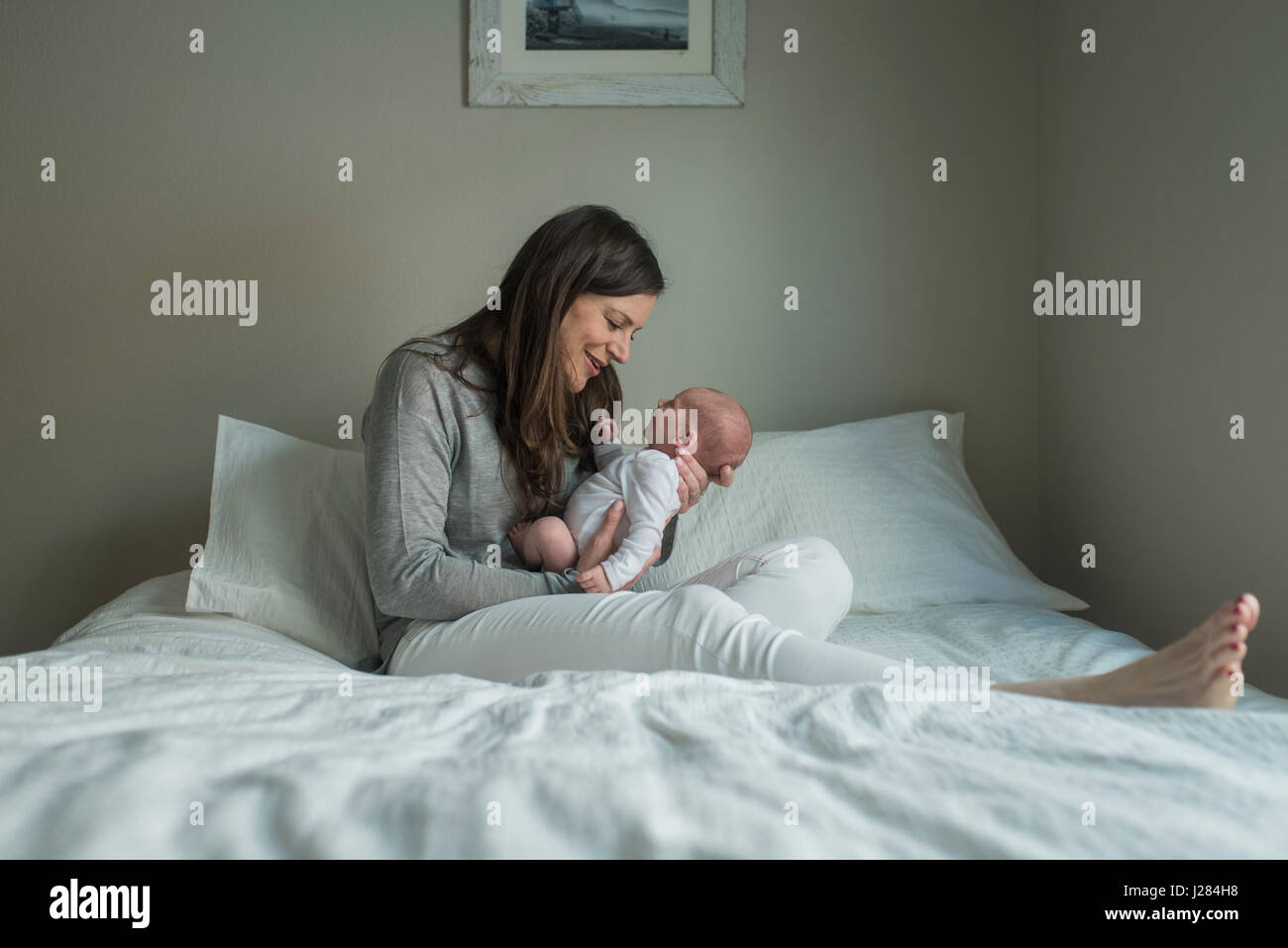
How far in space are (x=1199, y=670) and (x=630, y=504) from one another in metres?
0.81

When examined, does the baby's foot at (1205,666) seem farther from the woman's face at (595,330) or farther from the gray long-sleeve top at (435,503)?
the woman's face at (595,330)

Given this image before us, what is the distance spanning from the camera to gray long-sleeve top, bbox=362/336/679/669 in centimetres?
139

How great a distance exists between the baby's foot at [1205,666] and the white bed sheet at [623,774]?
12 cm

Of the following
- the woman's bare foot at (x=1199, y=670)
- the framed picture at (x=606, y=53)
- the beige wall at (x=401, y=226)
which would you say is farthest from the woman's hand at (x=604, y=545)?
the framed picture at (x=606, y=53)

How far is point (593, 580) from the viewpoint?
143 centimetres

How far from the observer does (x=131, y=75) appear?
225cm

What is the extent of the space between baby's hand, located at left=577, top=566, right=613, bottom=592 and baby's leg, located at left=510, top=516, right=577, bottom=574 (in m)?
0.09

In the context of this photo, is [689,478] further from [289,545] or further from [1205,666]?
[1205,666]

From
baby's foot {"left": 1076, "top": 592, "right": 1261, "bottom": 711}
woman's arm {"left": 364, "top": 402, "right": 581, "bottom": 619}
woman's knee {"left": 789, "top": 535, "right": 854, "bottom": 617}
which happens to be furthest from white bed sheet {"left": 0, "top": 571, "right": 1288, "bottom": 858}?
woman's knee {"left": 789, "top": 535, "right": 854, "bottom": 617}

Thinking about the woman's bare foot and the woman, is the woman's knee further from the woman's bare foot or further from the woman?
the woman's bare foot

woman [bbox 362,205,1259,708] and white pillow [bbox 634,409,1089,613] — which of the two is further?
white pillow [bbox 634,409,1089,613]

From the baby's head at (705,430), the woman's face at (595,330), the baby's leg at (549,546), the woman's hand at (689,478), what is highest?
the woman's face at (595,330)

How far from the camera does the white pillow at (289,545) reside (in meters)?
1.54

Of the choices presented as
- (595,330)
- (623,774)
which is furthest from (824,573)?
(623,774)
